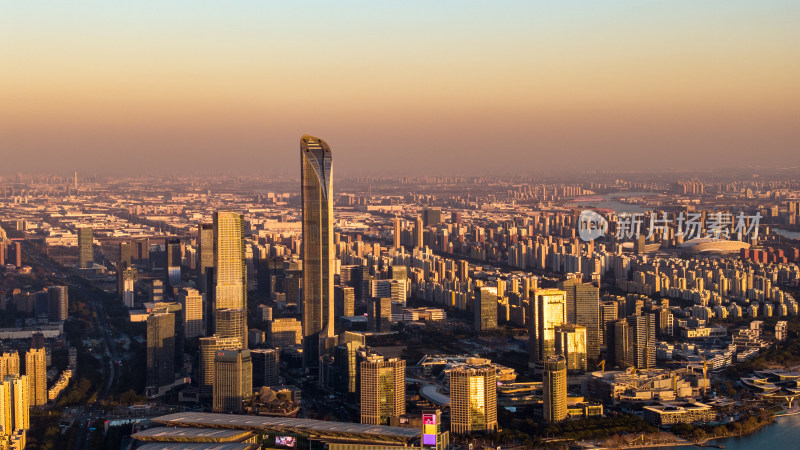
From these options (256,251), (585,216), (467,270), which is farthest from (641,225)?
(256,251)

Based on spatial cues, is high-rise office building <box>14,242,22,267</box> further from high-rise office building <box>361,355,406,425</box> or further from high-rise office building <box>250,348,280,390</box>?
high-rise office building <box>361,355,406,425</box>

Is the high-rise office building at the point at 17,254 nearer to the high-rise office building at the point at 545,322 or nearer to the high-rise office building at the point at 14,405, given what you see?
A: the high-rise office building at the point at 14,405

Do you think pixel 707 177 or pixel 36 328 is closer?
pixel 36 328

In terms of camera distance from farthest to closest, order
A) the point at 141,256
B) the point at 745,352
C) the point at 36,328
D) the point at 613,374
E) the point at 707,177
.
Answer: the point at 707,177 → the point at 141,256 → the point at 36,328 → the point at 745,352 → the point at 613,374

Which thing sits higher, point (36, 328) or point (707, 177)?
point (707, 177)

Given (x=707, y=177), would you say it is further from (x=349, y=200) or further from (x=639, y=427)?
(x=639, y=427)

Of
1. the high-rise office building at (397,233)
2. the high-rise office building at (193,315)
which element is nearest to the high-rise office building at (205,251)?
the high-rise office building at (193,315)

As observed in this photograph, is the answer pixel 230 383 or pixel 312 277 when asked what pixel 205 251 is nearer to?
pixel 312 277

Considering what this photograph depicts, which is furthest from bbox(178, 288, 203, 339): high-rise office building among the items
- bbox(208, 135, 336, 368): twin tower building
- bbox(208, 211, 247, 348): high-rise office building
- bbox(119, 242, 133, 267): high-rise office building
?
bbox(119, 242, 133, 267): high-rise office building
